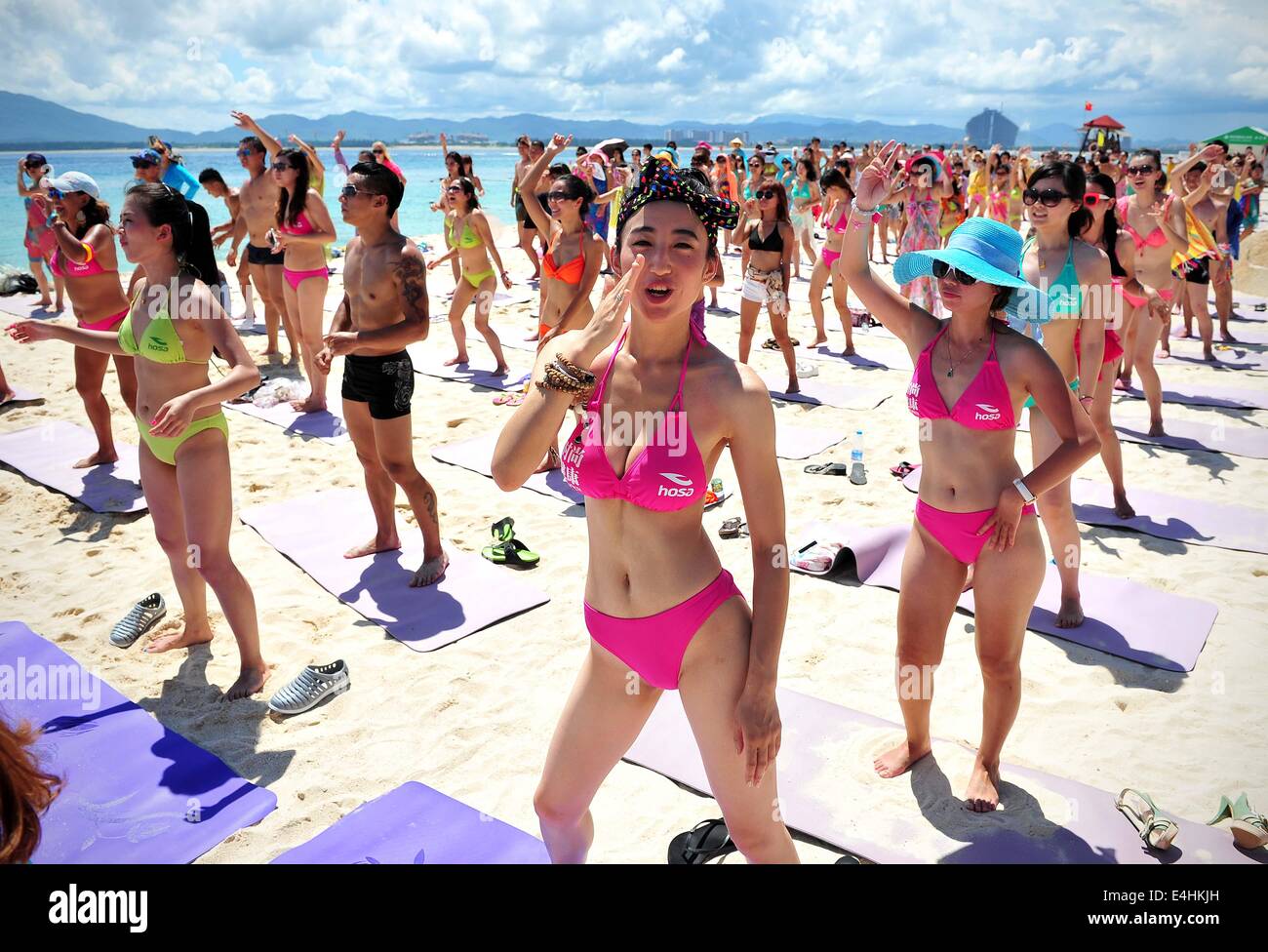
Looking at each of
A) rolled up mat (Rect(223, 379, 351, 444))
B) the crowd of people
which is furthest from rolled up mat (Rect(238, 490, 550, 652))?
rolled up mat (Rect(223, 379, 351, 444))

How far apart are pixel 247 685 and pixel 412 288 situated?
245 cm

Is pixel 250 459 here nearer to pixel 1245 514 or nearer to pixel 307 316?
pixel 307 316

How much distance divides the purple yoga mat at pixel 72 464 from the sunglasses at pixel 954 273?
226 inches

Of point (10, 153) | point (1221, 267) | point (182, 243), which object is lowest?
point (182, 243)

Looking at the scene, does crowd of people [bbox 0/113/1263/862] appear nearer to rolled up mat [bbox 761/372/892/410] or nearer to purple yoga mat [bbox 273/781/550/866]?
purple yoga mat [bbox 273/781/550/866]

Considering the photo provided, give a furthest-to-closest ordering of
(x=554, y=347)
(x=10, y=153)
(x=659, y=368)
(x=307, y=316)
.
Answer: (x=10, y=153) < (x=307, y=316) < (x=659, y=368) < (x=554, y=347)

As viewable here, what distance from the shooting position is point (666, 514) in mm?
2266

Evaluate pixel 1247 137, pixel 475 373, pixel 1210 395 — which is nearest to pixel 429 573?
pixel 475 373

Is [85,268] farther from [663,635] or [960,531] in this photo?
[960,531]

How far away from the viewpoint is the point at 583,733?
91.7 inches

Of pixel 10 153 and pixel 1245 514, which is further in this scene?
pixel 10 153
